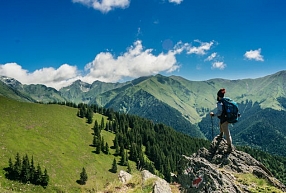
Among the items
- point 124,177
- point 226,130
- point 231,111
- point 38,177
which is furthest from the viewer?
point 38,177

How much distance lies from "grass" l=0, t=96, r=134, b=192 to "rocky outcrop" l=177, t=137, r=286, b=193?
7113cm

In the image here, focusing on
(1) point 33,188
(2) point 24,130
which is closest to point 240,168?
(1) point 33,188

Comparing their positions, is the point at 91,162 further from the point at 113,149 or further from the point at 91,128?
the point at 91,128

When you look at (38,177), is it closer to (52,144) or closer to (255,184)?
(52,144)

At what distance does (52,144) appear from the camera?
117m

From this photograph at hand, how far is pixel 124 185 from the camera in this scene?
14812 millimetres

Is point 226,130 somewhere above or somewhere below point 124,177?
above

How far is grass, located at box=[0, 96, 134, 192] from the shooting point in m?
91.9

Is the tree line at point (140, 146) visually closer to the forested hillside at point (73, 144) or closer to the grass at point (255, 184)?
the forested hillside at point (73, 144)

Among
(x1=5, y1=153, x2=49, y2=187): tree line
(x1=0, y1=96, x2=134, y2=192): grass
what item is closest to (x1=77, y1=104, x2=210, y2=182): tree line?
(x1=0, y1=96, x2=134, y2=192): grass

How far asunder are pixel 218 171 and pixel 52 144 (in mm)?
118015

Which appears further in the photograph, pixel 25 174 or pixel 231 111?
pixel 25 174

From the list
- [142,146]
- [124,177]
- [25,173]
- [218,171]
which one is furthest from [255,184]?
[142,146]

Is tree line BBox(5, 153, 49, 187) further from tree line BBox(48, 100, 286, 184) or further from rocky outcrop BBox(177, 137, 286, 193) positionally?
rocky outcrop BBox(177, 137, 286, 193)
